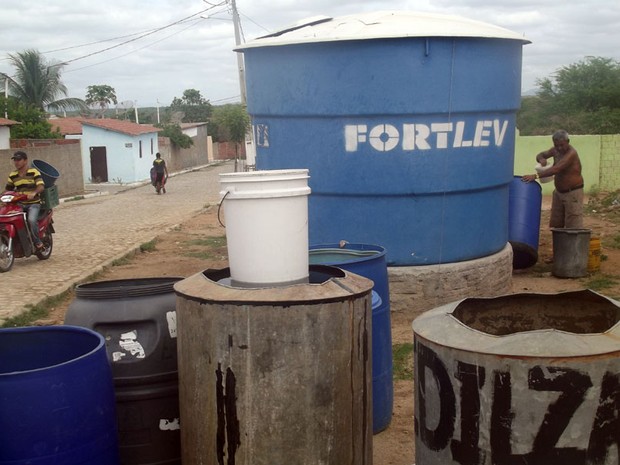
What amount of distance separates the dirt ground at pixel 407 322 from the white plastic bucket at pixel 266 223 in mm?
1864

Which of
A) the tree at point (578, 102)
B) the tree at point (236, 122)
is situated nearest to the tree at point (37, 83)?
the tree at point (236, 122)

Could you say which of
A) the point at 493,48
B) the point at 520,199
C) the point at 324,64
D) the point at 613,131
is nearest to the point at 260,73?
the point at 324,64

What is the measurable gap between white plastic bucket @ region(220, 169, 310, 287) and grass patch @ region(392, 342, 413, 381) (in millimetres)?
3257

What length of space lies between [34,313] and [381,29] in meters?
5.01

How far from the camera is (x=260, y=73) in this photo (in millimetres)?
9094

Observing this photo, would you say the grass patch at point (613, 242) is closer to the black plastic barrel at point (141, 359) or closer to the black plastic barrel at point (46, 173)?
the black plastic barrel at point (46, 173)

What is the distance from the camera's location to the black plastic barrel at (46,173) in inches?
506

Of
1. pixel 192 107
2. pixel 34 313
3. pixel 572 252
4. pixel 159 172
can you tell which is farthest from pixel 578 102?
pixel 192 107

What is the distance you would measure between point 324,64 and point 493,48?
189 centimetres

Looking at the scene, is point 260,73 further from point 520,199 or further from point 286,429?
point 286,429

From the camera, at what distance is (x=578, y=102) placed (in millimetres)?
36781

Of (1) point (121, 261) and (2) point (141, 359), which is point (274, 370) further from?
(1) point (121, 261)

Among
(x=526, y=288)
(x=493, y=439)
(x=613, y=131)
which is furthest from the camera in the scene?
(x=613, y=131)

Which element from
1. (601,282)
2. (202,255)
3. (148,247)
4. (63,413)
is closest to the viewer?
(63,413)
